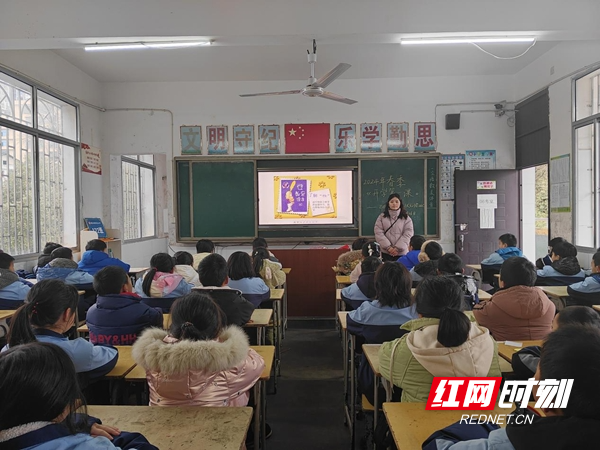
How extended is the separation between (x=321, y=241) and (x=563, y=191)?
10.7 feet

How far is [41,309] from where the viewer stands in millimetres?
1693

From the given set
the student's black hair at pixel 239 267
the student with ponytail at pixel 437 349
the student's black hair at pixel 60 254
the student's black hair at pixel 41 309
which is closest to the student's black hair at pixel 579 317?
the student with ponytail at pixel 437 349

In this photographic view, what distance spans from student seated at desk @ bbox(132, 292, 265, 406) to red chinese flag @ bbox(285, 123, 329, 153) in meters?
4.99

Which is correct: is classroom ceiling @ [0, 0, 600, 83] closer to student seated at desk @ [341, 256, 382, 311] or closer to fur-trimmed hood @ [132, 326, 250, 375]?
student seated at desk @ [341, 256, 382, 311]

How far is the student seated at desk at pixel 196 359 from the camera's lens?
1.45 m

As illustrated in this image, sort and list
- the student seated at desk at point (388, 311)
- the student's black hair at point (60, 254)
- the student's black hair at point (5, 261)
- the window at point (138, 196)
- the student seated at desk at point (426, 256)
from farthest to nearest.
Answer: the window at point (138, 196)
the student's black hair at point (60, 254)
the student seated at desk at point (426, 256)
the student's black hair at point (5, 261)
the student seated at desk at point (388, 311)

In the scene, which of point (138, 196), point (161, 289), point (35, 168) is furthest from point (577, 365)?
point (138, 196)

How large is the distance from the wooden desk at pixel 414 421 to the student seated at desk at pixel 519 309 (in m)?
1.09

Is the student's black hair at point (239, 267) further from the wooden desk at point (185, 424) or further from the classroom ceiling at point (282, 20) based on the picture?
the classroom ceiling at point (282, 20)

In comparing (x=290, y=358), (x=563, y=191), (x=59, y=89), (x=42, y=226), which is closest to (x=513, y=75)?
(x=563, y=191)

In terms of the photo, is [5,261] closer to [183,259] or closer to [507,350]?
[183,259]

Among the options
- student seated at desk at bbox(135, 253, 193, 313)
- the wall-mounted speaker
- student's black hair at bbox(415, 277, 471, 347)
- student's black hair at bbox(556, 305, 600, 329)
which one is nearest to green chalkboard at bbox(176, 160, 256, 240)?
the wall-mounted speaker

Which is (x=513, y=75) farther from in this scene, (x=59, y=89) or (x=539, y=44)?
(x=59, y=89)

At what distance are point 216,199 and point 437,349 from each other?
5406mm
